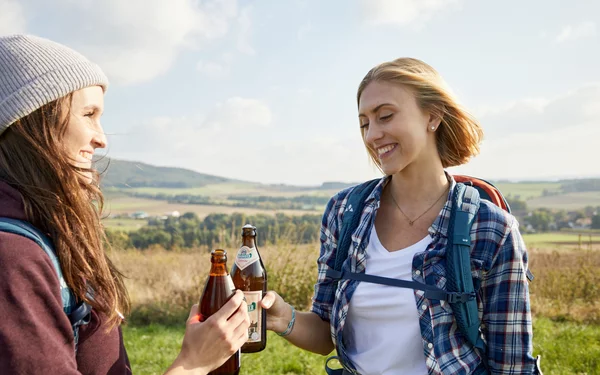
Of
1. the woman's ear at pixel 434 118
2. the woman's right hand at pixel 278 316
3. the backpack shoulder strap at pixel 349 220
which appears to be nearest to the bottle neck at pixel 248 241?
the woman's right hand at pixel 278 316

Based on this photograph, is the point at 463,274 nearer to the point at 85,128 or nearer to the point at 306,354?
the point at 85,128

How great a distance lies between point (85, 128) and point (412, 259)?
5.55 feet

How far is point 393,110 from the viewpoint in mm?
2811

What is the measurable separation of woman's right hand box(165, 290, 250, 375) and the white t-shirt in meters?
0.84

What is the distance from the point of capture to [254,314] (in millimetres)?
2525

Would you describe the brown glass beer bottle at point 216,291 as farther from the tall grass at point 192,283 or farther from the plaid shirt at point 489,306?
the tall grass at point 192,283

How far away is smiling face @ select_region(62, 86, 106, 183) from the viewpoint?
1.93 meters

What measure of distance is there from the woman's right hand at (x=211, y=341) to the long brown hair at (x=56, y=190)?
0.32m

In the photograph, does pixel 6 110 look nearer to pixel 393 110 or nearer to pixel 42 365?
pixel 42 365

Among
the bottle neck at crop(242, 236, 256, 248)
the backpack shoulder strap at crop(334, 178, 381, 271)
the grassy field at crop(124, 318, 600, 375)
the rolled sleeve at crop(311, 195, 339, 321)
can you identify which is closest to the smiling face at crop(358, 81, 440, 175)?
the backpack shoulder strap at crop(334, 178, 381, 271)

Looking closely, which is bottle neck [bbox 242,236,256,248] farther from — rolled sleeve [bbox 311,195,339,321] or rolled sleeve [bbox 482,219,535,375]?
rolled sleeve [bbox 482,219,535,375]

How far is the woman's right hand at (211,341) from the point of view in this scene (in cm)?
198

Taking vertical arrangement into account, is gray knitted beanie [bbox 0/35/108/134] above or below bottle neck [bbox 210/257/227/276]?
above

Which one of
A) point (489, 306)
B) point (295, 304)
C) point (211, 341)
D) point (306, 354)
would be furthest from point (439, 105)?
point (295, 304)
